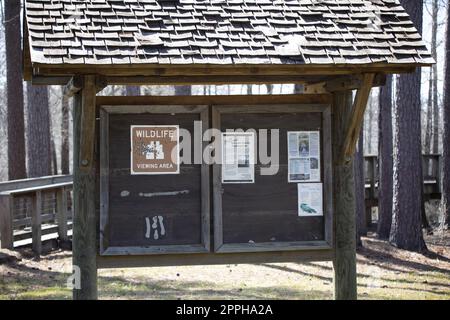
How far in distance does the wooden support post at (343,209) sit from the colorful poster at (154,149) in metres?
1.67

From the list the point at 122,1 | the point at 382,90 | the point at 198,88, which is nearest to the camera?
the point at 122,1

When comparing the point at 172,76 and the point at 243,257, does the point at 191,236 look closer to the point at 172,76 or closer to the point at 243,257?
the point at 243,257

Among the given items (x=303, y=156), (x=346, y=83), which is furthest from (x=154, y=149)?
(x=346, y=83)

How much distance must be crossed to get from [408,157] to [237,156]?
661 centimetres

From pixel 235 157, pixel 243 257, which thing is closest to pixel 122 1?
pixel 235 157

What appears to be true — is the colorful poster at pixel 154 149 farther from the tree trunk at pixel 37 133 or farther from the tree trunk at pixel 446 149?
the tree trunk at pixel 446 149

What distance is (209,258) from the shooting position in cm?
652

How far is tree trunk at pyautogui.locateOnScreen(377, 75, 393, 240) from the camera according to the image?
14.4 m

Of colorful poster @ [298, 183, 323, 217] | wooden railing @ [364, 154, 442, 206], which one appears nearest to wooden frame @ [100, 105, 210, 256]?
colorful poster @ [298, 183, 323, 217]

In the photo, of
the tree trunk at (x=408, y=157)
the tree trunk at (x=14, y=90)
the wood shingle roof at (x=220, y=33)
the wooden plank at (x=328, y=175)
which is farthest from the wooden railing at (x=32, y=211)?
the tree trunk at (x=408, y=157)

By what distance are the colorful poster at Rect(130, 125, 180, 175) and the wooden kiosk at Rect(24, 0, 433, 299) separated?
0.03 feet

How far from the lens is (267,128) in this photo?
Result: 6.61 metres

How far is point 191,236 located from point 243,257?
0.58 metres

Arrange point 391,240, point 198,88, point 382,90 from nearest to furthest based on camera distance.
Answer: point 391,240 < point 382,90 < point 198,88
